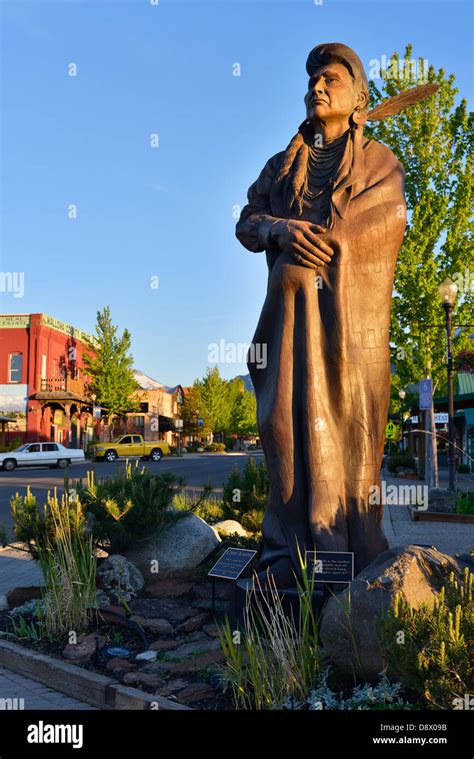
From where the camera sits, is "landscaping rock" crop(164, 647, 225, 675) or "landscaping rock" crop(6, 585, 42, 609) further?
"landscaping rock" crop(6, 585, 42, 609)

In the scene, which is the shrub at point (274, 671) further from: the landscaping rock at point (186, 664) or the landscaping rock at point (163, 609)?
the landscaping rock at point (163, 609)

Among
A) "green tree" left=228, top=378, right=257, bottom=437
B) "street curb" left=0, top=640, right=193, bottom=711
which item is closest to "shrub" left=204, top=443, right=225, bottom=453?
"green tree" left=228, top=378, right=257, bottom=437

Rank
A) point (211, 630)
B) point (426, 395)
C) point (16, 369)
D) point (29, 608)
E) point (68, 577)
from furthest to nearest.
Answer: point (16, 369) < point (426, 395) < point (29, 608) < point (68, 577) < point (211, 630)

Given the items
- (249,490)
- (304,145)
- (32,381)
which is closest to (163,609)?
(304,145)

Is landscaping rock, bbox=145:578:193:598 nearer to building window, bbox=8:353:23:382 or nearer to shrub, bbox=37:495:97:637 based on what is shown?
shrub, bbox=37:495:97:637

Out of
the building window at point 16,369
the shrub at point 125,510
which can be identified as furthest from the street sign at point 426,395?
the building window at point 16,369

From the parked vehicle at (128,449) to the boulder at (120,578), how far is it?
115 feet

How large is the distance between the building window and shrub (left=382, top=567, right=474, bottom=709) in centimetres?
4471

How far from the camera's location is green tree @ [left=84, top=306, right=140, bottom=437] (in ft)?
172

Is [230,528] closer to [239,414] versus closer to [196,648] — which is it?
[196,648]

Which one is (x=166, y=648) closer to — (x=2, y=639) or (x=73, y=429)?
(x=2, y=639)

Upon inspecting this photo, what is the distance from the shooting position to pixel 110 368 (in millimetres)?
52375

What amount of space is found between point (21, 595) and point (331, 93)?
5.56m
